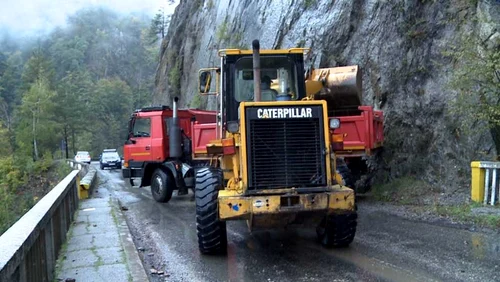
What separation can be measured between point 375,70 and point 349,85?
3336 mm

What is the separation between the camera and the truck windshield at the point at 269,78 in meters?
8.28

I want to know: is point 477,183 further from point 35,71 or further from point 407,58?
point 35,71

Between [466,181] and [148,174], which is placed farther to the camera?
[148,174]

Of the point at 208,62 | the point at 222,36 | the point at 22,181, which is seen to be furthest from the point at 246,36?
the point at 22,181

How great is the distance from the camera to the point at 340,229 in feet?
25.1

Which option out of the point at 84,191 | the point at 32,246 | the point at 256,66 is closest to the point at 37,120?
the point at 84,191

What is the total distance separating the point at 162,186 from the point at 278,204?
869 cm

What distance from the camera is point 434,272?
20.4ft

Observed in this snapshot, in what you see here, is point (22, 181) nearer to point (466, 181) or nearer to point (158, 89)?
point (158, 89)

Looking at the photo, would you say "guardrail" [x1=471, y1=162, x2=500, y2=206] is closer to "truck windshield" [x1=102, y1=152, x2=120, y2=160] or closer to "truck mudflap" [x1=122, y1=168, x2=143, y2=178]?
"truck mudflap" [x1=122, y1=168, x2=143, y2=178]

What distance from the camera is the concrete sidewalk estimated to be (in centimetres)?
627

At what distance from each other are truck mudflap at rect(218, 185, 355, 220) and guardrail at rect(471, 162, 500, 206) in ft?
17.0

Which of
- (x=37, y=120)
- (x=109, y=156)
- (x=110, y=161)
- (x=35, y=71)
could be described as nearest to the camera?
(x=110, y=161)

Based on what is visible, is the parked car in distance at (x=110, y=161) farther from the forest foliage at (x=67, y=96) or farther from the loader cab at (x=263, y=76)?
the loader cab at (x=263, y=76)
